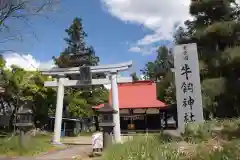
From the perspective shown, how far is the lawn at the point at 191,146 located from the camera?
5.95 m

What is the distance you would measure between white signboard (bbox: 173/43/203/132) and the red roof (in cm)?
2001

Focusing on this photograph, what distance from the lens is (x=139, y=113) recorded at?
108 feet

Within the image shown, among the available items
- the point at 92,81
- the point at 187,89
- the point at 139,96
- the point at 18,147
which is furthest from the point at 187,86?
the point at 139,96

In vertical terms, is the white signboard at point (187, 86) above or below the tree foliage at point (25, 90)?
below

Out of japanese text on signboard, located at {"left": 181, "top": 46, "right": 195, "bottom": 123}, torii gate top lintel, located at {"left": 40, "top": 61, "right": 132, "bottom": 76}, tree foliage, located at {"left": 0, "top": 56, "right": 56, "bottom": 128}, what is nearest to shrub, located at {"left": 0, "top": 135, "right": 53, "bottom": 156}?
torii gate top lintel, located at {"left": 40, "top": 61, "right": 132, "bottom": 76}

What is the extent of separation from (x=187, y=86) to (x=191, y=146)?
14.2 feet

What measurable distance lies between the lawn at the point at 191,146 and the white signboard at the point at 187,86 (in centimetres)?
169

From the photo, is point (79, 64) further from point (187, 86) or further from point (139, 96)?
point (187, 86)

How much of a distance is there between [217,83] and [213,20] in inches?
201

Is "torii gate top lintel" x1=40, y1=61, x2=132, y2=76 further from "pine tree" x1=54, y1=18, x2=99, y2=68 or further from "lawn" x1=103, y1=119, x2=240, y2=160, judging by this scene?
"pine tree" x1=54, y1=18, x2=99, y2=68

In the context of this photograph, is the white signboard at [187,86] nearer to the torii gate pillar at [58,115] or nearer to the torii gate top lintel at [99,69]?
the torii gate top lintel at [99,69]

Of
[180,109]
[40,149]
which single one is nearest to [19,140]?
[40,149]

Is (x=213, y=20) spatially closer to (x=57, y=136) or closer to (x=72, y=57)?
(x=57, y=136)

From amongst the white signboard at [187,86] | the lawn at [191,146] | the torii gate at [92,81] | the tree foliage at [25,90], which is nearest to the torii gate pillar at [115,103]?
the torii gate at [92,81]
